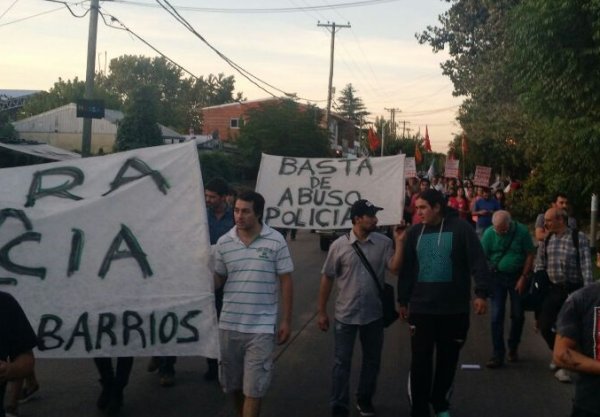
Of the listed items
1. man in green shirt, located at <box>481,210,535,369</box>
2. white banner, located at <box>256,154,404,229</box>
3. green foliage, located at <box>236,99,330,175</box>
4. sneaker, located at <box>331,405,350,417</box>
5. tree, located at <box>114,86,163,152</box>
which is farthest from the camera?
green foliage, located at <box>236,99,330,175</box>

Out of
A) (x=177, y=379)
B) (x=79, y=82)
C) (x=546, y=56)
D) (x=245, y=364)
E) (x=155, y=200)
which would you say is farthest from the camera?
(x=79, y=82)

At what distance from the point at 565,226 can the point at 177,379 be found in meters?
3.86

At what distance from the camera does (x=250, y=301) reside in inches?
238

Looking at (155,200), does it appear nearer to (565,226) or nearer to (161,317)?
(161,317)

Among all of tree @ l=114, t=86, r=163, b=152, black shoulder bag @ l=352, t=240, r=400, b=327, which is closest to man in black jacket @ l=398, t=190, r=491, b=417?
black shoulder bag @ l=352, t=240, r=400, b=327

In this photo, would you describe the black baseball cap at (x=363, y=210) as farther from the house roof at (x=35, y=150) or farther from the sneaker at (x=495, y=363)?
the house roof at (x=35, y=150)

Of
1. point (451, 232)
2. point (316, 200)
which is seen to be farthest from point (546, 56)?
point (451, 232)

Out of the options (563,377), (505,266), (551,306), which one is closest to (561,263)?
(551,306)

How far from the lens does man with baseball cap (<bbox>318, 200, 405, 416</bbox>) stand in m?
7.18

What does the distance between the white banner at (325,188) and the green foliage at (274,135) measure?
30973 millimetres

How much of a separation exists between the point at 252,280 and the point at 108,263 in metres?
1.08

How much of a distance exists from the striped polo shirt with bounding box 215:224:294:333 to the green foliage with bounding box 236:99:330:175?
36.9 meters

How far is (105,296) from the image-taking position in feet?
20.8

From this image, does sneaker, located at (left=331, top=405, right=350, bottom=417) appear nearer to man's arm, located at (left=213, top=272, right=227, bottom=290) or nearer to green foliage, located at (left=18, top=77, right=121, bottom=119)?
man's arm, located at (left=213, top=272, right=227, bottom=290)
